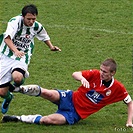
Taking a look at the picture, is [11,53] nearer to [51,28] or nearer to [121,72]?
[121,72]

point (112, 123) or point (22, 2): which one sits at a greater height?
point (22, 2)

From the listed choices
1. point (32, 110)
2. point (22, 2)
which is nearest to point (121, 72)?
point (32, 110)

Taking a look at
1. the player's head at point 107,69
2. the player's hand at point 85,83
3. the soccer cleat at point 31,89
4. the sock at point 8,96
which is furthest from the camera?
the sock at point 8,96

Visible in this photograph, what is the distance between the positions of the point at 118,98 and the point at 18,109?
1681mm

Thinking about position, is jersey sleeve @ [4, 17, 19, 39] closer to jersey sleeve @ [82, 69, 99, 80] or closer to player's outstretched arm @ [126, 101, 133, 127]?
Result: jersey sleeve @ [82, 69, 99, 80]

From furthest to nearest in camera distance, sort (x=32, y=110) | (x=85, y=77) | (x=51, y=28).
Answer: (x=51, y=28), (x=32, y=110), (x=85, y=77)

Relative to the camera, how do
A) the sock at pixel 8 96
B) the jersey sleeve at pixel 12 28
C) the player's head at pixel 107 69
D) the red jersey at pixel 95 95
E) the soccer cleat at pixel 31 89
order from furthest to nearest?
the sock at pixel 8 96 < the jersey sleeve at pixel 12 28 < the red jersey at pixel 95 95 < the soccer cleat at pixel 31 89 < the player's head at pixel 107 69

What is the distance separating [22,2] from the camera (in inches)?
714

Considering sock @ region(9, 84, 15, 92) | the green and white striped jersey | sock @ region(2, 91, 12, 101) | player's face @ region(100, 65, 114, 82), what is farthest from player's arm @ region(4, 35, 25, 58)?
player's face @ region(100, 65, 114, 82)

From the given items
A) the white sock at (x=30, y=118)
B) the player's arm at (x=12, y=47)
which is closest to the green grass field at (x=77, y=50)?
the white sock at (x=30, y=118)

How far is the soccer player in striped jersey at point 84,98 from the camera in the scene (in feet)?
31.4

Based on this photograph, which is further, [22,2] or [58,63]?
[22,2]

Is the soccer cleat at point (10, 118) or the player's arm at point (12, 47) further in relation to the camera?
the soccer cleat at point (10, 118)

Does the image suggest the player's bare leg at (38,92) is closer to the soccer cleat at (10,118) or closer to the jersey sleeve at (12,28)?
the soccer cleat at (10,118)
